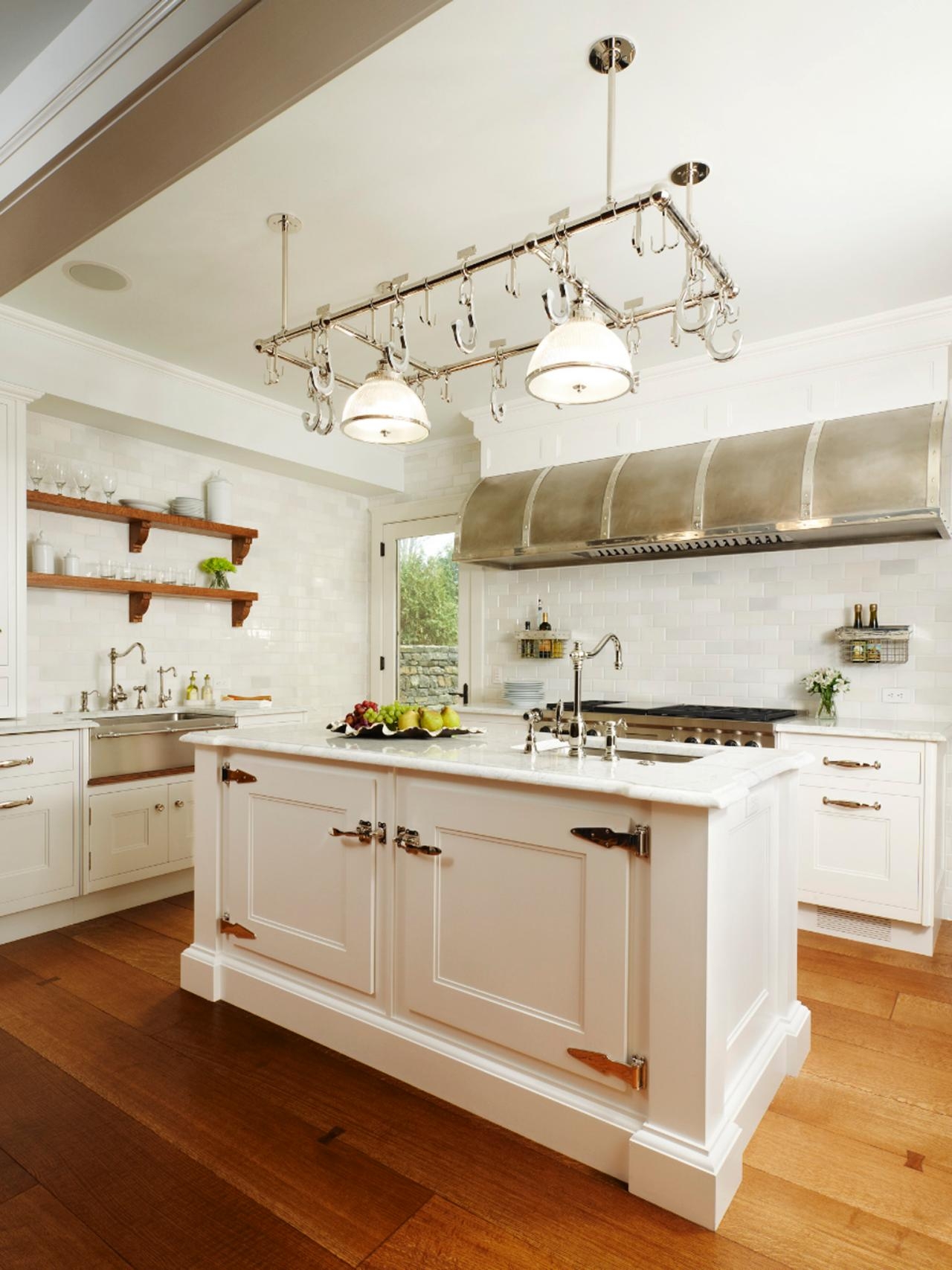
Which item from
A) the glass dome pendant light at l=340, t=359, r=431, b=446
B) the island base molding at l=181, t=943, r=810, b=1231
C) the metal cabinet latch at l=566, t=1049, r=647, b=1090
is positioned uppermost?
the glass dome pendant light at l=340, t=359, r=431, b=446

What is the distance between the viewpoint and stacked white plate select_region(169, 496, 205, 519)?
4.71 meters

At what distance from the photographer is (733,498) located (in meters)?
3.82

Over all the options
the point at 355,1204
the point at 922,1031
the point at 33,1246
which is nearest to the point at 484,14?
the point at 355,1204

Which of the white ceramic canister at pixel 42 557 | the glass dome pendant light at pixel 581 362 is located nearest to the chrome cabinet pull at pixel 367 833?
the glass dome pendant light at pixel 581 362

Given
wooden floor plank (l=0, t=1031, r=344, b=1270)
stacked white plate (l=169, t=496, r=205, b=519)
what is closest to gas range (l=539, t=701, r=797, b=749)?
wooden floor plank (l=0, t=1031, r=344, b=1270)

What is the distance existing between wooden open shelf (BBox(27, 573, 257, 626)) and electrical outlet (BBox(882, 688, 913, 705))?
3.72 meters

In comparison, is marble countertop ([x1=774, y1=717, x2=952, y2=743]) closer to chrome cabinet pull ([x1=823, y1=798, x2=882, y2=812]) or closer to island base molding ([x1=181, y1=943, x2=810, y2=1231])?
chrome cabinet pull ([x1=823, y1=798, x2=882, y2=812])

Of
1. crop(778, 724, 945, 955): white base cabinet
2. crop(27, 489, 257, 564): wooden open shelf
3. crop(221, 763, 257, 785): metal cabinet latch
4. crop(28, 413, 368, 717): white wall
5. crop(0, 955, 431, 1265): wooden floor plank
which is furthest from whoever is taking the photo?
crop(28, 413, 368, 717): white wall

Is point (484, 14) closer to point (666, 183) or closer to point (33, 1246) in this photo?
point (666, 183)

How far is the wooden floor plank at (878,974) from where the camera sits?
3.02 metres

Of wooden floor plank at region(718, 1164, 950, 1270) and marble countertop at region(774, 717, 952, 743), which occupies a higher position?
marble countertop at region(774, 717, 952, 743)

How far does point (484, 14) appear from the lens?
2.02 metres

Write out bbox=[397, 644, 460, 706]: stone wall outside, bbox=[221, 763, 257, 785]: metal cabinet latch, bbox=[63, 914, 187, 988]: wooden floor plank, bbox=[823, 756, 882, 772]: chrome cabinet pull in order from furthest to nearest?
bbox=[397, 644, 460, 706]: stone wall outside
bbox=[823, 756, 882, 772]: chrome cabinet pull
bbox=[63, 914, 187, 988]: wooden floor plank
bbox=[221, 763, 257, 785]: metal cabinet latch

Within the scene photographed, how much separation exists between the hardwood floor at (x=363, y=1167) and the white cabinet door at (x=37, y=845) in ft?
2.49
